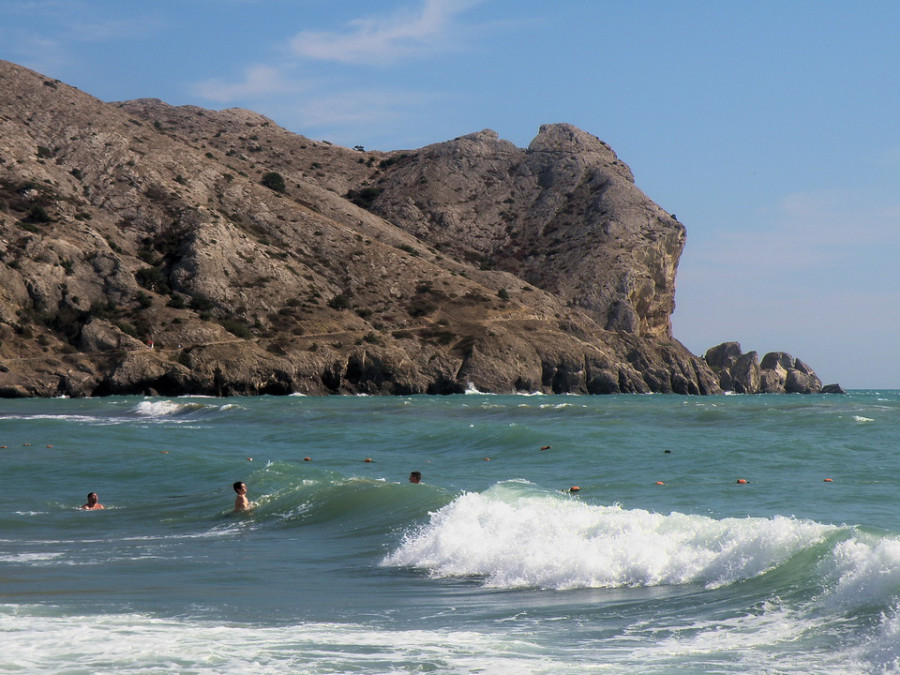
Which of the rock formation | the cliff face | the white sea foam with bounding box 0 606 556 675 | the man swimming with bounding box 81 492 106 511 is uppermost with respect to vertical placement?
the cliff face

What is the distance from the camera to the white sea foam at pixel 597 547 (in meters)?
11.9

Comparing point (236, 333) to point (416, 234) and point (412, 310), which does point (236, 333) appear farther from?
point (416, 234)

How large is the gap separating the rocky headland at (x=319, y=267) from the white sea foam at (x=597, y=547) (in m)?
61.4

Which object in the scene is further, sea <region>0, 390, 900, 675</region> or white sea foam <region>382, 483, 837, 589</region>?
white sea foam <region>382, 483, 837, 589</region>

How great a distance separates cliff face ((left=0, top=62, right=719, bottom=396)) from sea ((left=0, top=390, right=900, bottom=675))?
50.3m

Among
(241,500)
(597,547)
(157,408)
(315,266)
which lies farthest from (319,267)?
(597,547)

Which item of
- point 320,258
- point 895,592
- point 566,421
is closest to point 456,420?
point 566,421

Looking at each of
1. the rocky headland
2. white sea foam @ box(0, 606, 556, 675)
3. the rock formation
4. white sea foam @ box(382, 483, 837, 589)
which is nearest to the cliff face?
the rocky headland

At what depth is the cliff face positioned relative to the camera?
77.7 m

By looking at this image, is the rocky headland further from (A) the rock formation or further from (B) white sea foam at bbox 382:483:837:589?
(B) white sea foam at bbox 382:483:837:589

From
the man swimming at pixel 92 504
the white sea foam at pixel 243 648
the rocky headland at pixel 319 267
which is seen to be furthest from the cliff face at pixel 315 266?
the white sea foam at pixel 243 648

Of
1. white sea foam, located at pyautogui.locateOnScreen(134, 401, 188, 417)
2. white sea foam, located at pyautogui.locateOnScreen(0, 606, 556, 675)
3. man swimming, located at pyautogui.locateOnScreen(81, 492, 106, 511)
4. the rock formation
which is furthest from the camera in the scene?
the rock formation

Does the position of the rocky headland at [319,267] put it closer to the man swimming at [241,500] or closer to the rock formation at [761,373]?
the rock formation at [761,373]

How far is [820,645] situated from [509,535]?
6337mm
